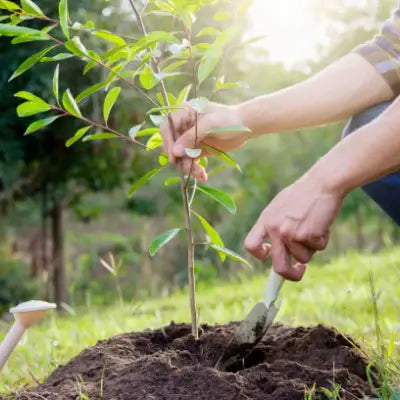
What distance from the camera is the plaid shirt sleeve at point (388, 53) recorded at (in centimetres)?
189

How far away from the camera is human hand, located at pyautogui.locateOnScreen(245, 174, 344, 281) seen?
128cm

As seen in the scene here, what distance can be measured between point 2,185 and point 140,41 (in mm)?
5465

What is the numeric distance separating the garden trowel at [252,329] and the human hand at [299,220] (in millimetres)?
200

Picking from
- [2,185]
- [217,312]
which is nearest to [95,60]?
[217,312]

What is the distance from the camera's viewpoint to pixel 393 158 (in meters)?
1.33

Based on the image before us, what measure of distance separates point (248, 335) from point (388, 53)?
1.02 meters

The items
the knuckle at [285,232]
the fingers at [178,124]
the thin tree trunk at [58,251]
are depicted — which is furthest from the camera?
the thin tree trunk at [58,251]

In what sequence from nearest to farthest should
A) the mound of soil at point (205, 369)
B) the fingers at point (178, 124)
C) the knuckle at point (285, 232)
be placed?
the knuckle at point (285, 232)
the mound of soil at point (205, 369)
the fingers at point (178, 124)

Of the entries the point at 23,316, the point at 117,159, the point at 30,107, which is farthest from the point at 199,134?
the point at 117,159

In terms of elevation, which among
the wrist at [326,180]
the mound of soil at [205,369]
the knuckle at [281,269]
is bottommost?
the mound of soil at [205,369]

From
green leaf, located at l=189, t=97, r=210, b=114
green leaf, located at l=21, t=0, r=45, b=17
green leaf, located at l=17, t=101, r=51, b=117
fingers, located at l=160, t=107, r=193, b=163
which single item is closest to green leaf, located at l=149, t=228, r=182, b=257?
fingers, located at l=160, t=107, r=193, b=163

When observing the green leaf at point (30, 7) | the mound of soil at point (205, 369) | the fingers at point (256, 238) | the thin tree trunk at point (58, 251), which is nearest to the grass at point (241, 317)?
the mound of soil at point (205, 369)

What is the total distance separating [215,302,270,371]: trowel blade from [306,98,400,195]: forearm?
42cm

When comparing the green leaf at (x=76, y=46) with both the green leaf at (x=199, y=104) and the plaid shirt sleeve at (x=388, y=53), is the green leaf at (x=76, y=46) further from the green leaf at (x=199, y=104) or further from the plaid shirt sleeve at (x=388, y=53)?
the plaid shirt sleeve at (x=388, y=53)
